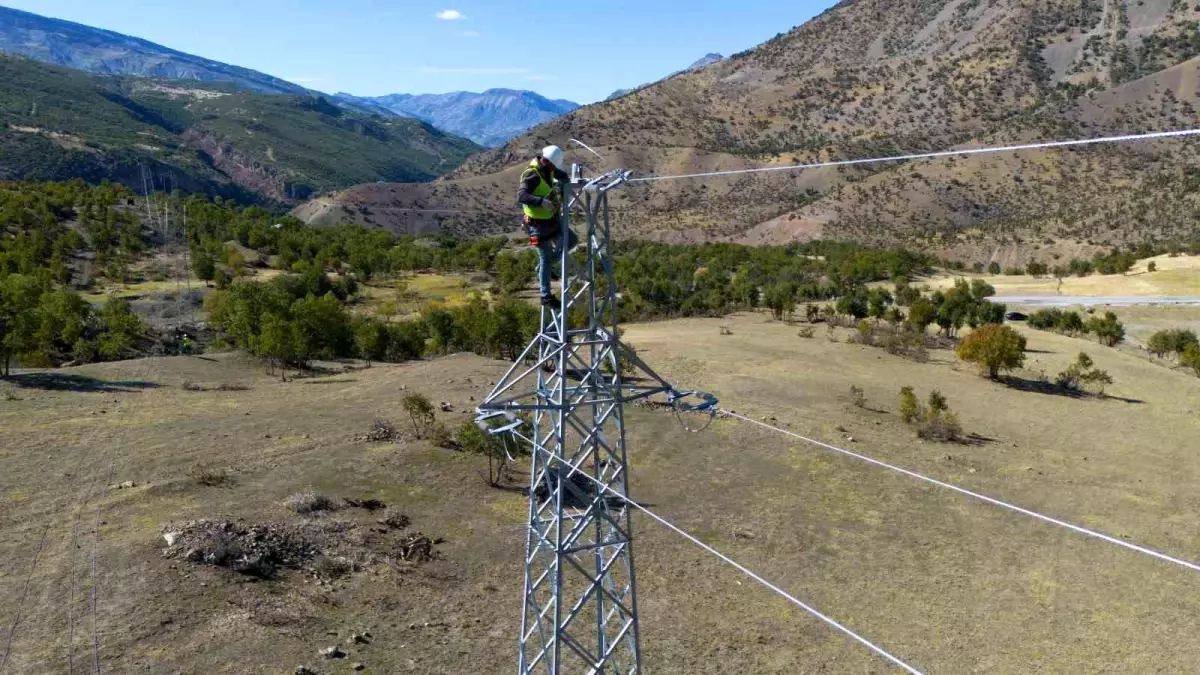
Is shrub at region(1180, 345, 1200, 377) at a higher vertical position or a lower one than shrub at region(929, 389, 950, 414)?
higher

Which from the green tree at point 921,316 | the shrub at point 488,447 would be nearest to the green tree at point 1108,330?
the green tree at point 921,316

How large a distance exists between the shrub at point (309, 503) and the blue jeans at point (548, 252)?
14.4 m

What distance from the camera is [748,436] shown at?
29.8 meters

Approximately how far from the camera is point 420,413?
2820cm

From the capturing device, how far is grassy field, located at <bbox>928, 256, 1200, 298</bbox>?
64.4 metres

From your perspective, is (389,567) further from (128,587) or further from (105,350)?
(105,350)

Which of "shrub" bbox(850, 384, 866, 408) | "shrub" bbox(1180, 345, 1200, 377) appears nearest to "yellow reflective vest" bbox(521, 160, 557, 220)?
"shrub" bbox(850, 384, 866, 408)

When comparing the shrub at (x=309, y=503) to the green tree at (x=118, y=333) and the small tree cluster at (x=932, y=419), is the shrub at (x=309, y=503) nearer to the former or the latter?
the small tree cluster at (x=932, y=419)

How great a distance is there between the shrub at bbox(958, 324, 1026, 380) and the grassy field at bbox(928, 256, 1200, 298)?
31.3m

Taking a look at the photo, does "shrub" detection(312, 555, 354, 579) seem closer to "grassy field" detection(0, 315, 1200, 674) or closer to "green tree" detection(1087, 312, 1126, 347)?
"grassy field" detection(0, 315, 1200, 674)

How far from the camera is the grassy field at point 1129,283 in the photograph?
6444cm

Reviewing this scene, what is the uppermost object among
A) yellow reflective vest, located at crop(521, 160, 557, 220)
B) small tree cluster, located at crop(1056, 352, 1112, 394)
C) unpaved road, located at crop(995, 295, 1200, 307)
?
yellow reflective vest, located at crop(521, 160, 557, 220)

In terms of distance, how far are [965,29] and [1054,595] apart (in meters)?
172

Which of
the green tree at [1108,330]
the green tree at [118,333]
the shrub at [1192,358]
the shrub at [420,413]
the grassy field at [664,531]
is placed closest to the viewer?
the grassy field at [664,531]
